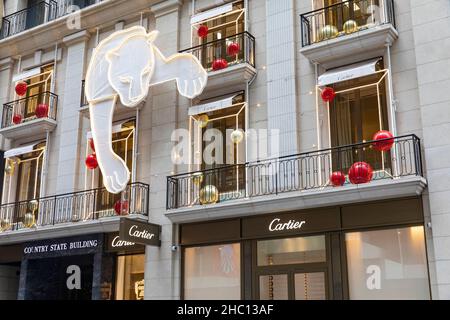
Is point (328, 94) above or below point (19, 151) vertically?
below

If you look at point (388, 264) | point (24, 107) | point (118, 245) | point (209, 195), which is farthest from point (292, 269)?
point (24, 107)

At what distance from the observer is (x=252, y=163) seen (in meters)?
14.1

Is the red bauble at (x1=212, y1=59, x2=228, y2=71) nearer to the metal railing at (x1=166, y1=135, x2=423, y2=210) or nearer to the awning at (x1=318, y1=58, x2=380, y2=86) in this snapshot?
the metal railing at (x1=166, y1=135, x2=423, y2=210)

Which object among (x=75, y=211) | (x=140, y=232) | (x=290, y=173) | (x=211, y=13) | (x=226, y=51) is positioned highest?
(x=211, y=13)

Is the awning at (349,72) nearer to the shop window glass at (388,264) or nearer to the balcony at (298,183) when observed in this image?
the balcony at (298,183)

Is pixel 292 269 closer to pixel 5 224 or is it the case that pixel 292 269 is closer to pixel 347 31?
pixel 347 31

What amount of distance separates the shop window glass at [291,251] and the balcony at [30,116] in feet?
28.5

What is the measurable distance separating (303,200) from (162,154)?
4.74 metres

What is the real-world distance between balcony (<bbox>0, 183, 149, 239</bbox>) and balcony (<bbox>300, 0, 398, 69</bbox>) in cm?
600

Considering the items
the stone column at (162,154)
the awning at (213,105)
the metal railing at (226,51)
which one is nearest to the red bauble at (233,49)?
the metal railing at (226,51)

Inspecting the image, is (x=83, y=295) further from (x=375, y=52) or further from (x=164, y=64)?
(x=375, y=52)

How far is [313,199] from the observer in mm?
12523

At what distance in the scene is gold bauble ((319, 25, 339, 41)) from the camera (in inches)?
529

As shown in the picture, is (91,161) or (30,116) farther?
(30,116)
